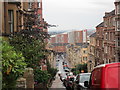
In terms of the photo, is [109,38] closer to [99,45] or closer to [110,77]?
[99,45]

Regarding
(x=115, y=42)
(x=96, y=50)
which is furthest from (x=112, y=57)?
(x=96, y=50)

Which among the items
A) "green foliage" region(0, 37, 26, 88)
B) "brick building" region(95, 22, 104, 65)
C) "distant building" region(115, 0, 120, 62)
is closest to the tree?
"green foliage" region(0, 37, 26, 88)

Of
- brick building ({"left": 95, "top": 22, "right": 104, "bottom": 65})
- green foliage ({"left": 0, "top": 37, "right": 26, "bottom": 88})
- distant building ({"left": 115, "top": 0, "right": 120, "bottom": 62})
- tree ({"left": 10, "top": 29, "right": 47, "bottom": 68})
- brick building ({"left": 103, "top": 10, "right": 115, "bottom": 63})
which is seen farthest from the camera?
brick building ({"left": 95, "top": 22, "right": 104, "bottom": 65})

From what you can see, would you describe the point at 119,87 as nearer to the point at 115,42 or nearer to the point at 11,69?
the point at 11,69

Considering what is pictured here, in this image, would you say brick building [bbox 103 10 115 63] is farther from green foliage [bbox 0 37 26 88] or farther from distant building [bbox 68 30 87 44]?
distant building [bbox 68 30 87 44]

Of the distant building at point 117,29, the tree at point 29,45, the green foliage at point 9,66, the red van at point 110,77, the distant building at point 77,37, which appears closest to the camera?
the red van at point 110,77

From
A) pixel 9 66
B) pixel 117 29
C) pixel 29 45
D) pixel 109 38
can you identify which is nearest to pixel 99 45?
pixel 109 38

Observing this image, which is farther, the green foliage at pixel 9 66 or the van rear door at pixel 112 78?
the green foliage at pixel 9 66

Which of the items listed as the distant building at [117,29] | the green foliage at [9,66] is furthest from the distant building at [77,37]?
the green foliage at [9,66]

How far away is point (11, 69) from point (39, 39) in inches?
314

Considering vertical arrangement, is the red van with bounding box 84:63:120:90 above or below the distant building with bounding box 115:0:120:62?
below

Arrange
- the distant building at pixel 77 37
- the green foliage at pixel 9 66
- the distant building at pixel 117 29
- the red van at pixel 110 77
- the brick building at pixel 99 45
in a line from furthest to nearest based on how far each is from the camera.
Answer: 1. the distant building at pixel 77 37
2. the brick building at pixel 99 45
3. the distant building at pixel 117 29
4. the green foliage at pixel 9 66
5. the red van at pixel 110 77

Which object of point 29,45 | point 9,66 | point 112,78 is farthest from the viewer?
point 29,45

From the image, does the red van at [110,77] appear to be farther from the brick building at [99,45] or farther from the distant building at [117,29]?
the brick building at [99,45]
